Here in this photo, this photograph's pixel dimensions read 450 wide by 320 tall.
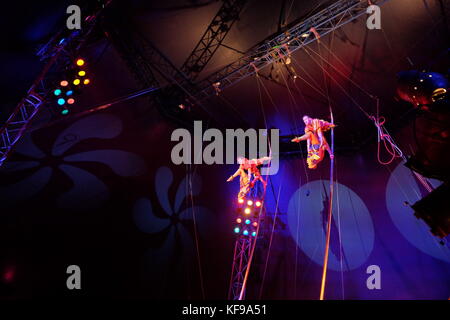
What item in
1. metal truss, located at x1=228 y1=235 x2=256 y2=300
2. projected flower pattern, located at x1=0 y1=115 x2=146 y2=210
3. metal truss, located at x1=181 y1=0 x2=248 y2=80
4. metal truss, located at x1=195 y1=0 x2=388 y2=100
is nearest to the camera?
projected flower pattern, located at x1=0 y1=115 x2=146 y2=210

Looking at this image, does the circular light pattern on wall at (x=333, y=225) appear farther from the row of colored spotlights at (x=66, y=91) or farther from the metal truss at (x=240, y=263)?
the row of colored spotlights at (x=66, y=91)

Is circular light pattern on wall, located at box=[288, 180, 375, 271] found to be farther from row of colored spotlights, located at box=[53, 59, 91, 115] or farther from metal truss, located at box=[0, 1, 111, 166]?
metal truss, located at box=[0, 1, 111, 166]

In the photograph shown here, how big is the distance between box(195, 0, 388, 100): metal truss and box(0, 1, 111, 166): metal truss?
2780 millimetres

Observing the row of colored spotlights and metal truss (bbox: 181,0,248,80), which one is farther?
metal truss (bbox: 181,0,248,80)

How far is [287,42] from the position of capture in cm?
546

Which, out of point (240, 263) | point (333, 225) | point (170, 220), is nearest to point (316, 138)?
point (333, 225)

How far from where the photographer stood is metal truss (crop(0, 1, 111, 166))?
Result: 4.22 meters

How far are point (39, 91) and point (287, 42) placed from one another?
182 inches

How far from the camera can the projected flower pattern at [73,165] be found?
186 inches

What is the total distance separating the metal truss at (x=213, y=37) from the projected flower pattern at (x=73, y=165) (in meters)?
2.13

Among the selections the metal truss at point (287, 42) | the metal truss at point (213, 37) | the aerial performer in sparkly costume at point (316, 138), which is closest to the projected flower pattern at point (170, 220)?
the metal truss at point (287, 42)

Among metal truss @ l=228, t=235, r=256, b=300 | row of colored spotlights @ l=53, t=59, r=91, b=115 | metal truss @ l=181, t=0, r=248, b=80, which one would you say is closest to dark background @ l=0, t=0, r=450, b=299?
metal truss @ l=181, t=0, r=248, b=80

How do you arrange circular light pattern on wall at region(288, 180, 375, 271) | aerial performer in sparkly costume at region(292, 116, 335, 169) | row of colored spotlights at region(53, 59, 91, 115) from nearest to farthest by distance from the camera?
row of colored spotlights at region(53, 59, 91, 115) < aerial performer in sparkly costume at region(292, 116, 335, 169) < circular light pattern on wall at region(288, 180, 375, 271)

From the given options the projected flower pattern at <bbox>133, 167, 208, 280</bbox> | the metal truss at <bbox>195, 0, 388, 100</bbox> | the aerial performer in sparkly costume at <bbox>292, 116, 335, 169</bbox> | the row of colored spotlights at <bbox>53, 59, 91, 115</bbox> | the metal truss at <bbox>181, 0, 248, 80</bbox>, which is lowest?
the projected flower pattern at <bbox>133, 167, 208, 280</bbox>
